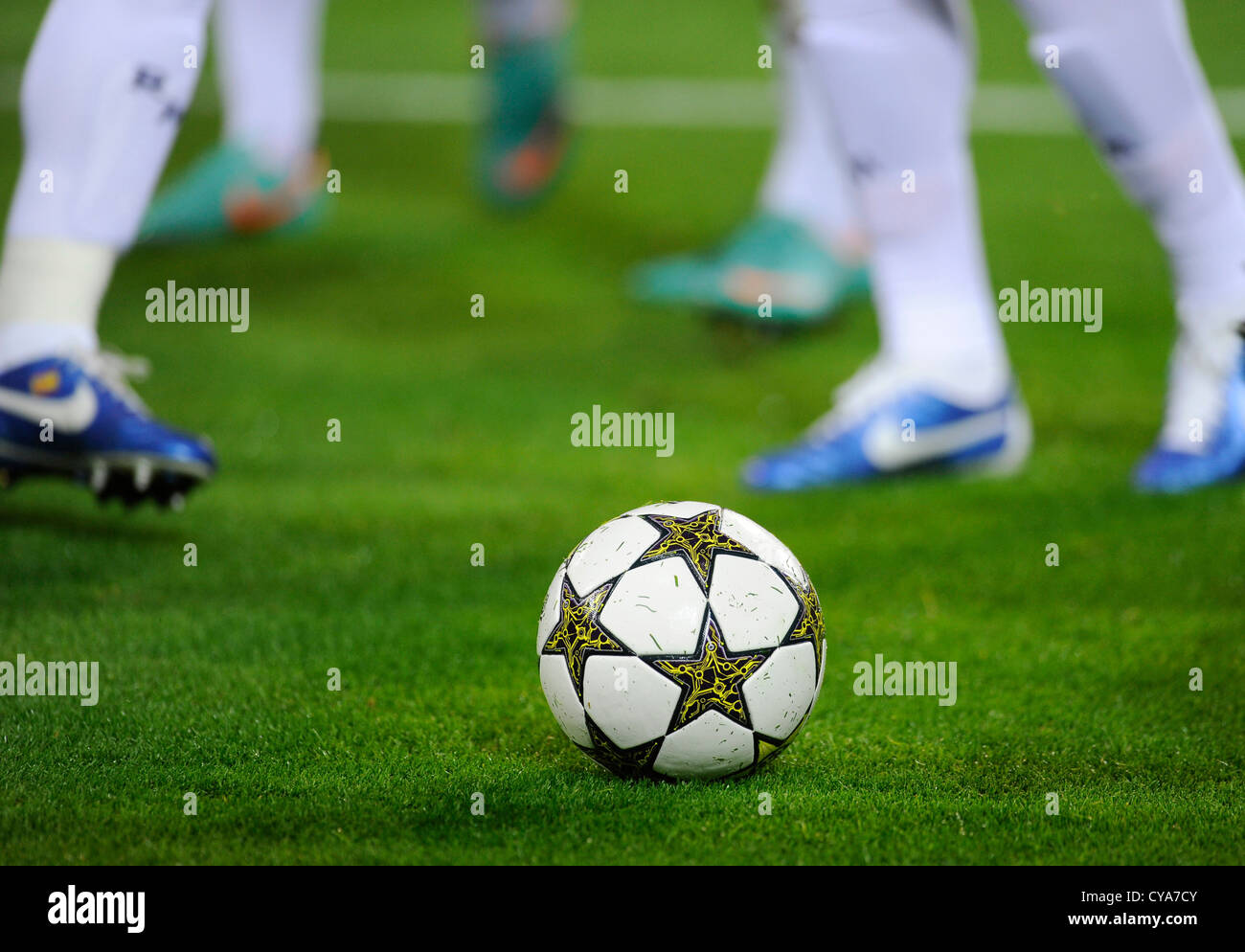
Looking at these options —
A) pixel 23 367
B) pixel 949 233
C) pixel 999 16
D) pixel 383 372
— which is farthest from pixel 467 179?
pixel 999 16

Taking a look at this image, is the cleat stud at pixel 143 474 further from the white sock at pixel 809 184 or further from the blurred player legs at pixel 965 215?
the white sock at pixel 809 184

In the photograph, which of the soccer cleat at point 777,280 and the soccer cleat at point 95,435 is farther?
the soccer cleat at point 777,280

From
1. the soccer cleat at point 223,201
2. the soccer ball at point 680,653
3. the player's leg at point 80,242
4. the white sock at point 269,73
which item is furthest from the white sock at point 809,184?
the soccer ball at point 680,653

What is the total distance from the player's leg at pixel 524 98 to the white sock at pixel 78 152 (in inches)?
165

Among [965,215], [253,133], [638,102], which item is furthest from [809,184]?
[638,102]

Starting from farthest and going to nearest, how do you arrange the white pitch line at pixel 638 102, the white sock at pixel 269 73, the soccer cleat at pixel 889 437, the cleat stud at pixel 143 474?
the white pitch line at pixel 638 102 → the white sock at pixel 269 73 → the soccer cleat at pixel 889 437 → the cleat stud at pixel 143 474

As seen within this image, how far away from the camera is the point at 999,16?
44.3 ft

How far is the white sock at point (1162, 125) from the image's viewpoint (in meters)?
4.01

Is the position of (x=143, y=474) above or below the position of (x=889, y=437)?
below

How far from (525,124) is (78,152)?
4482 millimetres

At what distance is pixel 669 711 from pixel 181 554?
1883 mm

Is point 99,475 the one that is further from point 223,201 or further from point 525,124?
point 525,124

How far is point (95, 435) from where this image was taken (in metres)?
3.66
